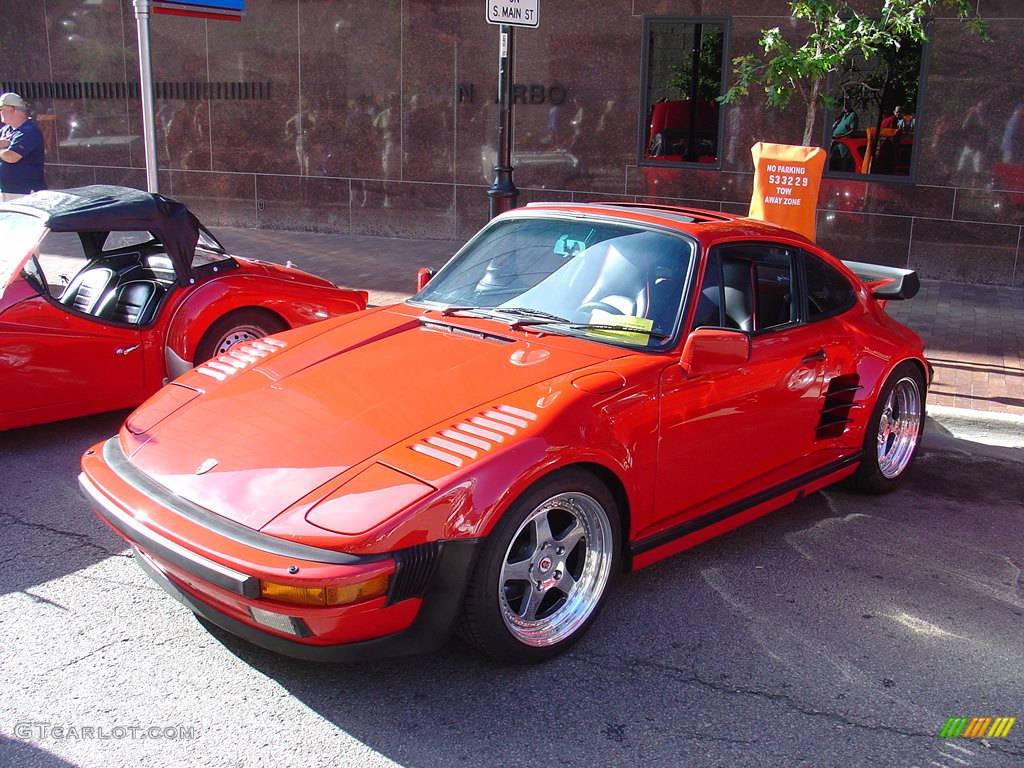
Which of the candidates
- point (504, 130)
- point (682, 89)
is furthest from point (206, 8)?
point (682, 89)

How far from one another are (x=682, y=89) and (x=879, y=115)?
2361 mm

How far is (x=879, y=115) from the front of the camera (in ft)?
37.8

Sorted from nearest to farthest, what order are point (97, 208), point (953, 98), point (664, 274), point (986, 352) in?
point (664, 274) < point (97, 208) < point (986, 352) < point (953, 98)

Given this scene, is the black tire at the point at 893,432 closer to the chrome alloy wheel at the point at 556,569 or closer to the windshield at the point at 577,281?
the windshield at the point at 577,281

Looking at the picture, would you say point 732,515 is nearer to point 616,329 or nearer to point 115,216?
point 616,329

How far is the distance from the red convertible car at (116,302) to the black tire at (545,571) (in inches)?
135

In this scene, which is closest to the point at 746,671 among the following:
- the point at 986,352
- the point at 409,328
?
the point at 409,328

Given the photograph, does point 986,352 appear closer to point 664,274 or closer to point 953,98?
point 953,98

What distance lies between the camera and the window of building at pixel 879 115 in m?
11.2

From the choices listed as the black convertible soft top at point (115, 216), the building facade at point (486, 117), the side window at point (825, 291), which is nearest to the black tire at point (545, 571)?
the side window at point (825, 291)

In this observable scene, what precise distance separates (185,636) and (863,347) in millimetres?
3480

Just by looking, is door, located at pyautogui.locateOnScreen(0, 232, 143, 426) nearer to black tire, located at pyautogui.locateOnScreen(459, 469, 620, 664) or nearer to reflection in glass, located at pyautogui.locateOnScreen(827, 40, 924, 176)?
black tire, located at pyautogui.locateOnScreen(459, 469, 620, 664)

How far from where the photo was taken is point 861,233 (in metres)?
11.6

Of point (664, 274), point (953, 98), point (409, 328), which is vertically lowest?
point (409, 328)
